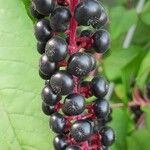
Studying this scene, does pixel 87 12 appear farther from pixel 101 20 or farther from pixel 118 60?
pixel 118 60

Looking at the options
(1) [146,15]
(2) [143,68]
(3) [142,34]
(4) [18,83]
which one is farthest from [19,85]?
(3) [142,34]

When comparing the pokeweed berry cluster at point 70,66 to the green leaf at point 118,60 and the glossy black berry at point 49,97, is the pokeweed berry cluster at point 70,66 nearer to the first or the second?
the glossy black berry at point 49,97

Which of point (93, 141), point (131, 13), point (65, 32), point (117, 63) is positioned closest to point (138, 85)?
point (117, 63)

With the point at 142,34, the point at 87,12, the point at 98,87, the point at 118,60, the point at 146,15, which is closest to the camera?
the point at 87,12

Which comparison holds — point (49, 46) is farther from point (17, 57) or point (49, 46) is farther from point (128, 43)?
point (128, 43)

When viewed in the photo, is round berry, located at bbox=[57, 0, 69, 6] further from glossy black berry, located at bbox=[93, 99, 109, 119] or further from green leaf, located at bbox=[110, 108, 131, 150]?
green leaf, located at bbox=[110, 108, 131, 150]

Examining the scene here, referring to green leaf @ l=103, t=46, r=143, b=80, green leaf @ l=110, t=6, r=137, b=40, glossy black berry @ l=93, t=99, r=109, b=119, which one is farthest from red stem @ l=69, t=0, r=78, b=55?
green leaf @ l=110, t=6, r=137, b=40

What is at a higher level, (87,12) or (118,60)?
(87,12)
